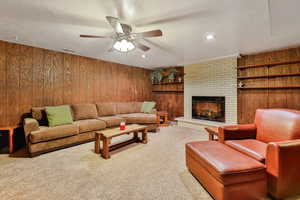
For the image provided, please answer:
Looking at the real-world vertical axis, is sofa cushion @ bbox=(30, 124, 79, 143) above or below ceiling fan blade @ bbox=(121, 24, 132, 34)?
below

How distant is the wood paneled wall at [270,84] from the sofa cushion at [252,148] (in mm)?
2279

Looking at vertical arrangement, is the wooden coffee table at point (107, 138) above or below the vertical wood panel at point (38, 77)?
below

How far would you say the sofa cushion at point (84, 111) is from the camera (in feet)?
12.0

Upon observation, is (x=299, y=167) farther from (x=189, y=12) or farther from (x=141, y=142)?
(x=141, y=142)

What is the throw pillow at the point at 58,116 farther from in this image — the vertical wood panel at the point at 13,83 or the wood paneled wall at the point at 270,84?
the wood paneled wall at the point at 270,84

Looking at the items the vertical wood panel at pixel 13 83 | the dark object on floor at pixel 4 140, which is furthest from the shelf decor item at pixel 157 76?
the dark object on floor at pixel 4 140

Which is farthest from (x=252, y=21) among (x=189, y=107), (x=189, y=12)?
(x=189, y=107)

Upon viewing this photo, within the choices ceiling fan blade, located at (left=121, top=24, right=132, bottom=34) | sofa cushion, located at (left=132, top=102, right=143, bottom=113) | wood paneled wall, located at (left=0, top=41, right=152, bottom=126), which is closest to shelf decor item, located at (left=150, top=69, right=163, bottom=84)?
wood paneled wall, located at (left=0, top=41, right=152, bottom=126)

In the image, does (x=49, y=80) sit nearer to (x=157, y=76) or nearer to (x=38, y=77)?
(x=38, y=77)

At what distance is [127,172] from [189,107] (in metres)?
3.54

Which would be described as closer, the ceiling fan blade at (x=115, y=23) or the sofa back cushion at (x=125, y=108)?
the ceiling fan blade at (x=115, y=23)

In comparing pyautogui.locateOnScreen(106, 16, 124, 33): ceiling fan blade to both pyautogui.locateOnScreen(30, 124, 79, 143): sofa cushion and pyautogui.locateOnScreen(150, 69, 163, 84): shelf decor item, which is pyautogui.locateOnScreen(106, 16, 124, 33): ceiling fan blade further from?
pyautogui.locateOnScreen(150, 69, 163, 84): shelf decor item

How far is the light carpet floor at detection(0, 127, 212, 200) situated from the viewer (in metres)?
1.57

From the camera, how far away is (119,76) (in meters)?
5.14
